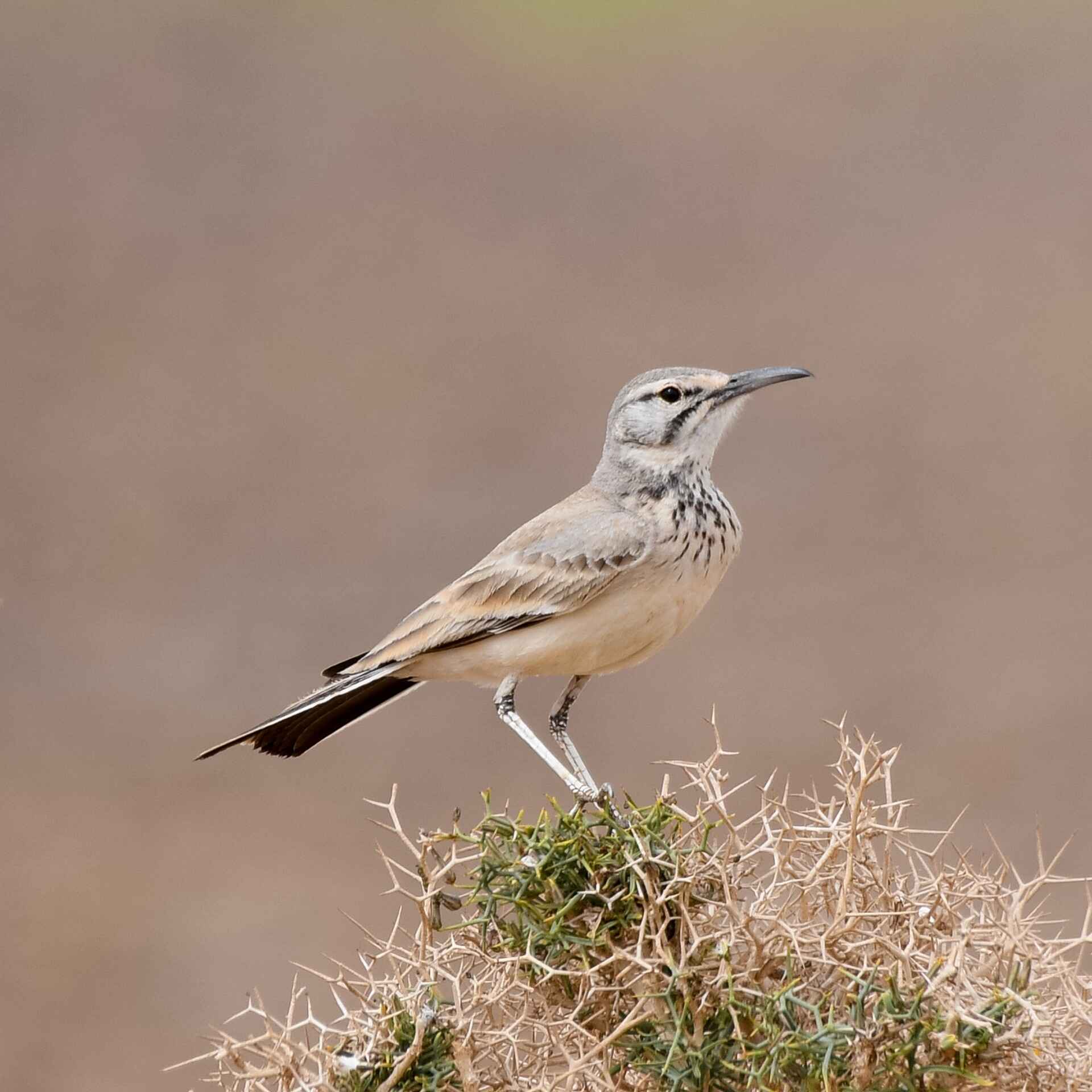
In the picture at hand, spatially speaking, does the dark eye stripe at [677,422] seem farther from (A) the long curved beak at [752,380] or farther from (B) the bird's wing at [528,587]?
(B) the bird's wing at [528,587]

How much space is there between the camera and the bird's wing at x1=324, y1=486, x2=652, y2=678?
440cm

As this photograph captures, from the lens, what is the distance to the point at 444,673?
14.8 ft

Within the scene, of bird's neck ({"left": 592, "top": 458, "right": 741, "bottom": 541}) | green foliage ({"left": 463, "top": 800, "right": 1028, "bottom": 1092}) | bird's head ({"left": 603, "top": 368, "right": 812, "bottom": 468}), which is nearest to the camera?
green foliage ({"left": 463, "top": 800, "right": 1028, "bottom": 1092})

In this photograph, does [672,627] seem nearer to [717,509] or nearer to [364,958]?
[717,509]

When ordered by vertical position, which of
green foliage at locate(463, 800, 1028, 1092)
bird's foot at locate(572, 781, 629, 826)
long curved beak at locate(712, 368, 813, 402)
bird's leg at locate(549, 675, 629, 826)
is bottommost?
green foliage at locate(463, 800, 1028, 1092)

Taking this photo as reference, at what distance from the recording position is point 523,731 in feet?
14.5

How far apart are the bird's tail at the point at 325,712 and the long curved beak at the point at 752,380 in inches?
50.1

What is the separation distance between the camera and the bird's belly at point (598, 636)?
435 centimetres

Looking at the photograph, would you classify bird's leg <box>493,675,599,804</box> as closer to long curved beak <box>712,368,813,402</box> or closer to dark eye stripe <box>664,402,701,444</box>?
dark eye stripe <box>664,402,701,444</box>

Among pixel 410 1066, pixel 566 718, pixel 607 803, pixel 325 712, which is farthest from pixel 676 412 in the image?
pixel 410 1066

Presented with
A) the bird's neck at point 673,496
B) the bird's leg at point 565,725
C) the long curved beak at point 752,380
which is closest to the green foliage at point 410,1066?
the bird's leg at point 565,725

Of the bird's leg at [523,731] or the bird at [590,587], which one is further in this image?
the bird at [590,587]

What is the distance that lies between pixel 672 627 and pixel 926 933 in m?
1.94

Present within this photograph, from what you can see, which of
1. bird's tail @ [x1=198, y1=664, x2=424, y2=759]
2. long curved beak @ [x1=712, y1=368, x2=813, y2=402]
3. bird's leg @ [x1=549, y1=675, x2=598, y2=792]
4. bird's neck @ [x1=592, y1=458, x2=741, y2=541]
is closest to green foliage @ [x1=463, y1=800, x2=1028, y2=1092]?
bird's tail @ [x1=198, y1=664, x2=424, y2=759]
